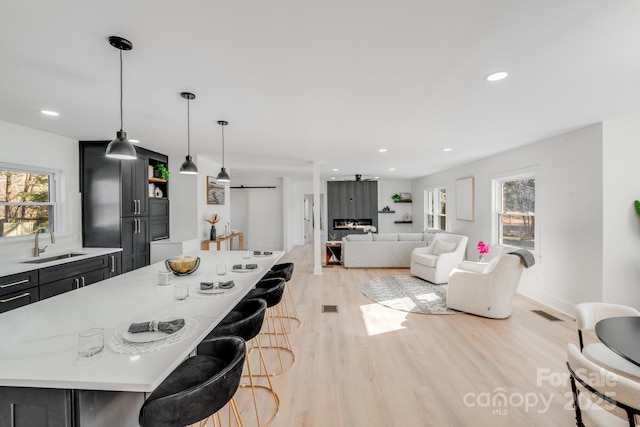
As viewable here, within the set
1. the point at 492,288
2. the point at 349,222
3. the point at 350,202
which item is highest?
the point at 350,202

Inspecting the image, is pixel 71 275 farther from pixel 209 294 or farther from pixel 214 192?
pixel 214 192

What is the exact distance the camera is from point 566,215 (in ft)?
12.6

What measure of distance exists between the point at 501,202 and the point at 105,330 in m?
6.00

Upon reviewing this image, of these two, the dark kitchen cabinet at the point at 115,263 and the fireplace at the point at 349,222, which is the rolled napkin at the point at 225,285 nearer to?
the dark kitchen cabinet at the point at 115,263

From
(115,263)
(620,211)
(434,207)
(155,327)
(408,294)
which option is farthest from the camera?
(434,207)

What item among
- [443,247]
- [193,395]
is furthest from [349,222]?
[193,395]

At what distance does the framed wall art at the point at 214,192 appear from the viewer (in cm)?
598

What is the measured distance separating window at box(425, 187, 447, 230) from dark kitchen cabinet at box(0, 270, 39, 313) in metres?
7.95

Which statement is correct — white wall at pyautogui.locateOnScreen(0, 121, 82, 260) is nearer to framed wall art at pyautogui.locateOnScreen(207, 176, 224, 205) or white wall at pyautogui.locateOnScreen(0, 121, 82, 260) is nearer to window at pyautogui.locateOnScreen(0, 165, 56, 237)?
window at pyautogui.locateOnScreen(0, 165, 56, 237)

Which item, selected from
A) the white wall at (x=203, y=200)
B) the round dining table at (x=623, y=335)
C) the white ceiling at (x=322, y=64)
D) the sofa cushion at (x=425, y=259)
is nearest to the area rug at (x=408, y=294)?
the sofa cushion at (x=425, y=259)

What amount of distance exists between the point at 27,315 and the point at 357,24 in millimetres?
2437

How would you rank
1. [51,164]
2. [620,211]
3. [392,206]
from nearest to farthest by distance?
[620,211] < [51,164] < [392,206]

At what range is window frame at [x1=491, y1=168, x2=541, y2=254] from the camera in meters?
4.35

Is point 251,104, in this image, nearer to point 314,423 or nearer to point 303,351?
point 303,351
